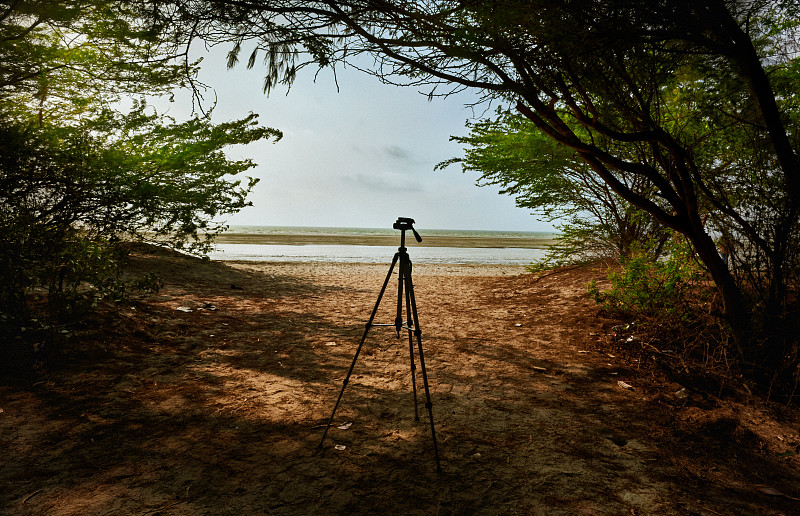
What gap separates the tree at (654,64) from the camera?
3.04 m

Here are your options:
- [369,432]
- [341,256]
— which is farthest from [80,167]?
[341,256]

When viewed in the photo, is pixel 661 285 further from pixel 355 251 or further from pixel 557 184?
pixel 355 251

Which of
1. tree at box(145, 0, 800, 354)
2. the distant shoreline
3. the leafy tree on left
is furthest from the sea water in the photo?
tree at box(145, 0, 800, 354)

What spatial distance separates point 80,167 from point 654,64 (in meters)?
6.67

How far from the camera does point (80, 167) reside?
4.80 metres

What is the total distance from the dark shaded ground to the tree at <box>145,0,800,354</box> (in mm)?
1548

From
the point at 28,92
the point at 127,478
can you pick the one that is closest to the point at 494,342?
the point at 127,478

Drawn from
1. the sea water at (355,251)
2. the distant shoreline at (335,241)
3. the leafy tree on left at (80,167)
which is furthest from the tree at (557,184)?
the distant shoreline at (335,241)

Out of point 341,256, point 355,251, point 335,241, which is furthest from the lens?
point 335,241

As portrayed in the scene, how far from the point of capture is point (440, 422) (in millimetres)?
3279

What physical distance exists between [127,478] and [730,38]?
227 inches

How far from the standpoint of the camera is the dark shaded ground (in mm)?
2297

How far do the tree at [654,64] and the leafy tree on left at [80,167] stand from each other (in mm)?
2014

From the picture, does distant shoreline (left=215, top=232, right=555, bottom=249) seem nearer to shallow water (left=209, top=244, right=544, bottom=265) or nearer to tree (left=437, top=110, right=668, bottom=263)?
shallow water (left=209, top=244, right=544, bottom=265)
